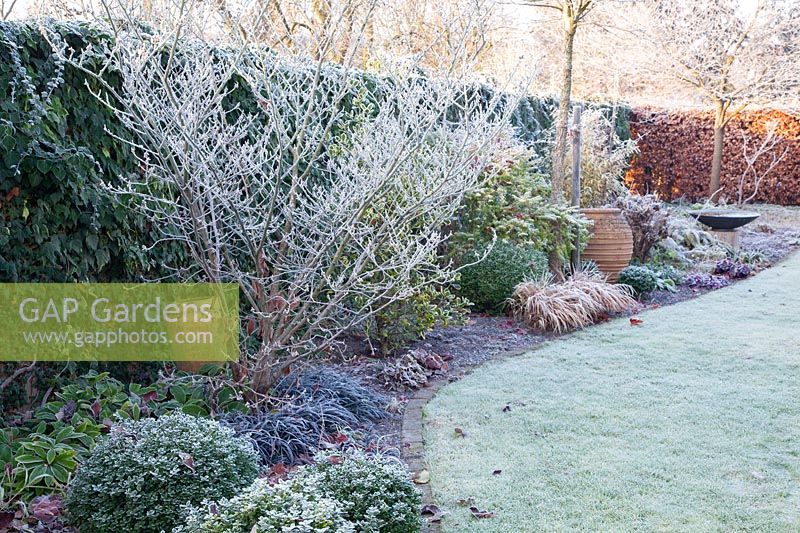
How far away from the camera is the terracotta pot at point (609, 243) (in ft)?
24.7

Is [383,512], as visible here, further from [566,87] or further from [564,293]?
[566,87]

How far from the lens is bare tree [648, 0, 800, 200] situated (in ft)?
44.5

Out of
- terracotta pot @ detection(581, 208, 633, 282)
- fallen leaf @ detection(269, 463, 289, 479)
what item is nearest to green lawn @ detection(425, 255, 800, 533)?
fallen leaf @ detection(269, 463, 289, 479)

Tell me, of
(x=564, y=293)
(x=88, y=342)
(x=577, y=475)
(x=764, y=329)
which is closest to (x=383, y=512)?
(x=577, y=475)

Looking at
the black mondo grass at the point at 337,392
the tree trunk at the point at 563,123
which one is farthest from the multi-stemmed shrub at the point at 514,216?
the black mondo grass at the point at 337,392

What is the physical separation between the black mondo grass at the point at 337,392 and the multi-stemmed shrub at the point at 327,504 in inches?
44.0

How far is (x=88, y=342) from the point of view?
366 cm

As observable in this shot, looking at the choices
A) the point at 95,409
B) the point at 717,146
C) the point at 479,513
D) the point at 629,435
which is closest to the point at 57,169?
the point at 95,409

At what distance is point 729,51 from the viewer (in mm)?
13727

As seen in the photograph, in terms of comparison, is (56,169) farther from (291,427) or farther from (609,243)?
(609,243)

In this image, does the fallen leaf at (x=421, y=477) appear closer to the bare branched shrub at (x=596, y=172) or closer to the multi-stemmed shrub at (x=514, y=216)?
the multi-stemmed shrub at (x=514, y=216)

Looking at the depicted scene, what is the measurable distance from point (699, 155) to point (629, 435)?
42.3 ft

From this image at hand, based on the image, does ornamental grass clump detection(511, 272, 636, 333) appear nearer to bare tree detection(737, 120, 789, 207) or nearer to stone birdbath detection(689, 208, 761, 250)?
stone birdbath detection(689, 208, 761, 250)

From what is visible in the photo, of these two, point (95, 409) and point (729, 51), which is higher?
point (729, 51)
